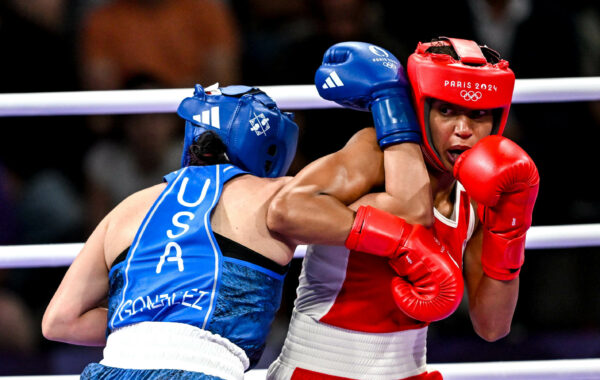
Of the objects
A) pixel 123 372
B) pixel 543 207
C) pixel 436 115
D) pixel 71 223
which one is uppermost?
pixel 436 115

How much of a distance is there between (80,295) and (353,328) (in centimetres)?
72

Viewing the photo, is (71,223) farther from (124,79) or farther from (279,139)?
(279,139)

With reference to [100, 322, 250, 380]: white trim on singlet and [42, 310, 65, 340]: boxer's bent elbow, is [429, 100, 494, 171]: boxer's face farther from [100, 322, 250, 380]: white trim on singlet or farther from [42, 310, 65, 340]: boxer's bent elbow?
[42, 310, 65, 340]: boxer's bent elbow

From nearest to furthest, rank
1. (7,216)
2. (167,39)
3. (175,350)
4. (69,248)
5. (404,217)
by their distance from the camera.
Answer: (175,350), (404,217), (69,248), (7,216), (167,39)

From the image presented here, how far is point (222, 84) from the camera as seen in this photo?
347cm

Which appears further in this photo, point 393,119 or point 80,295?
point 80,295

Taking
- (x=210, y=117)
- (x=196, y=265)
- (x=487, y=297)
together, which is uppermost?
(x=210, y=117)

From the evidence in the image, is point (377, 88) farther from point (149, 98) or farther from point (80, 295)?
point (80, 295)

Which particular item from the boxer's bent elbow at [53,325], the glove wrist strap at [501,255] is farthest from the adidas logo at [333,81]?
the boxer's bent elbow at [53,325]

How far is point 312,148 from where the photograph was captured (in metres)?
3.37

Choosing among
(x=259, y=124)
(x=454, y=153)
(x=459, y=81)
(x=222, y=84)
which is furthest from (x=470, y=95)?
(x=222, y=84)

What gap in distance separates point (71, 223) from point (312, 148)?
3.53 ft

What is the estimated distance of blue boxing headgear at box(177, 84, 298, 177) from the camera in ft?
6.98

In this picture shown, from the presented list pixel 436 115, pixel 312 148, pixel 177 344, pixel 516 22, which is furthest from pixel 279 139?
pixel 516 22
